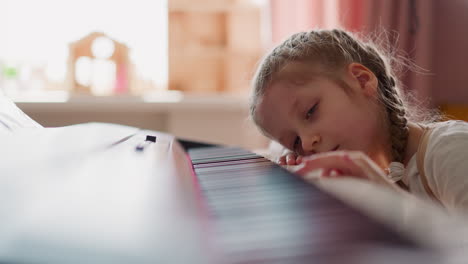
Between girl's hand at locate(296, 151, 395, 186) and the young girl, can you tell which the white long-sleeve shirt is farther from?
girl's hand at locate(296, 151, 395, 186)

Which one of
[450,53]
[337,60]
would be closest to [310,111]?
[337,60]

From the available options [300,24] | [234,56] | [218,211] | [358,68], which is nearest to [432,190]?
[358,68]

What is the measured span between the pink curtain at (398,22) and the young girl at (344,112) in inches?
56.0

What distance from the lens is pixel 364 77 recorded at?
1.07 meters

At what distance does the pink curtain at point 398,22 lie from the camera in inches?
98.3

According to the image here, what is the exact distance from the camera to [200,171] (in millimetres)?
502

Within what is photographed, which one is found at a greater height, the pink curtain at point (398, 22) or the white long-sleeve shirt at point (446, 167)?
the pink curtain at point (398, 22)

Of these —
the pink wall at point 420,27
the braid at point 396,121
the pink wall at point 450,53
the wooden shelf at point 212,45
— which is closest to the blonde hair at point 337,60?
the braid at point 396,121

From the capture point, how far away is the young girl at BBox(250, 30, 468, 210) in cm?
84

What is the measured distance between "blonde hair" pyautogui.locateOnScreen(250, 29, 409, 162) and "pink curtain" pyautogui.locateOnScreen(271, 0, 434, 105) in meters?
1.39

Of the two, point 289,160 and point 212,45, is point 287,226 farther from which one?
point 212,45

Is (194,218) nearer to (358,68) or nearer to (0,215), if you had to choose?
(0,215)

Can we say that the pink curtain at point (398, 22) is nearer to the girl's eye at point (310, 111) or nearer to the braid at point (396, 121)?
the braid at point (396, 121)

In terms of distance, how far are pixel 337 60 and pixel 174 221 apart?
2.91ft
